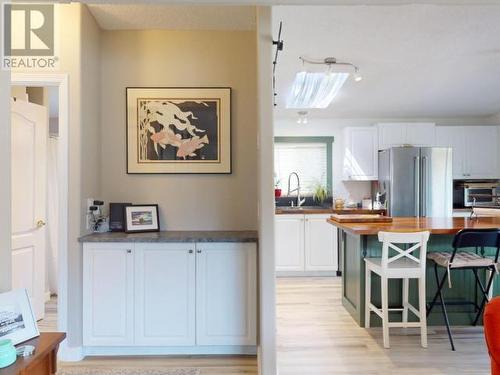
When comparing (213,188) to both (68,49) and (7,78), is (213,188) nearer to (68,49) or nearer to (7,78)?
(68,49)

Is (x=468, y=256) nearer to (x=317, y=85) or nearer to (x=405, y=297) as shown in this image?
(x=405, y=297)

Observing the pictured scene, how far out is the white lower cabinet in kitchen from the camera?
257 cm

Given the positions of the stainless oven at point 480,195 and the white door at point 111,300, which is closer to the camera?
the white door at point 111,300

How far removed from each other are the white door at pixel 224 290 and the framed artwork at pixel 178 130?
728 mm

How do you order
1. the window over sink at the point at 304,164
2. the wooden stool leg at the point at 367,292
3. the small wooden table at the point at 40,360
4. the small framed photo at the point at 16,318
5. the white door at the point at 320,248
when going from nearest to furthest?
the small wooden table at the point at 40,360
the small framed photo at the point at 16,318
the wooden stool leg at the point at 367,292
the white door at the point at 320,248
the window over sink at the point at 304,164

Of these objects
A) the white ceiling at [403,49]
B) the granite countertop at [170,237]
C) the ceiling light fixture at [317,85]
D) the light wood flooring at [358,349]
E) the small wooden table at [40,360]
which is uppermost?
the white ceiling at [403,49]

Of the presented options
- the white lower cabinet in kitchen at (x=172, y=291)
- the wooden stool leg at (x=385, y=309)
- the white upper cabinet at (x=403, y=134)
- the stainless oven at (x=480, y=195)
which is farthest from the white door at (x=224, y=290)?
the stainless oven at (x=480, y=195)

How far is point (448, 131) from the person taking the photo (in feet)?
18.3

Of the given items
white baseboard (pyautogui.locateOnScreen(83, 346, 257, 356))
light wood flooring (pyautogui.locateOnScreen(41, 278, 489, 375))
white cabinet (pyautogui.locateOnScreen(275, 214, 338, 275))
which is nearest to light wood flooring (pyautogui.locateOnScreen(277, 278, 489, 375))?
light wood flooring (pyautogui.locateOnScreen(41, 278, 489, 375))

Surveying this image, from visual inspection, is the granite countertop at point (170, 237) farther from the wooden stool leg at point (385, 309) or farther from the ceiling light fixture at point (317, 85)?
the ceiling light fixture at point (317, 85)

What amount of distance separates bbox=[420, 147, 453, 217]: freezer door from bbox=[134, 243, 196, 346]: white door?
151 inches

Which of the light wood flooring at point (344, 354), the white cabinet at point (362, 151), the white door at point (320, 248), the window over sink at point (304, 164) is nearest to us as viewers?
the light wood flooring at point (344, 354)

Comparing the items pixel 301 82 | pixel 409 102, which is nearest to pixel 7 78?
pixel 301 82

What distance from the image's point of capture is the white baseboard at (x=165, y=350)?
2.61 meters
